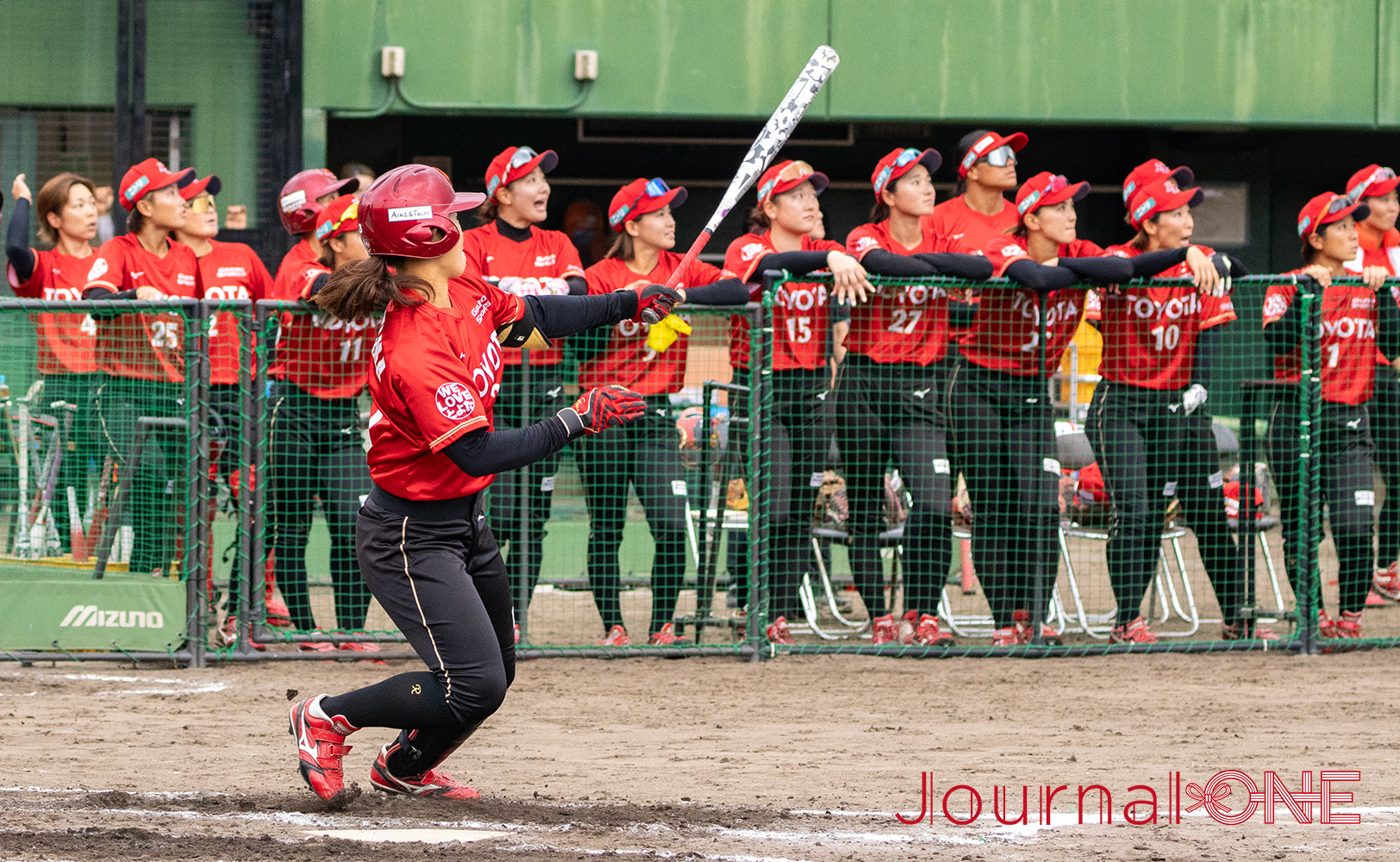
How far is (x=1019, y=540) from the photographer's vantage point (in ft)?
27.4

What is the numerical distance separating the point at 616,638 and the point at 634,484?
0.77 meters

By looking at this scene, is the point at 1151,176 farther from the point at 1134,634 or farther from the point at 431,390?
the point at 431,390

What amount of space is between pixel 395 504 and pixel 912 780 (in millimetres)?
2032

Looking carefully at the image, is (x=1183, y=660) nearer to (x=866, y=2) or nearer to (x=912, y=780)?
(x=912, y=780)

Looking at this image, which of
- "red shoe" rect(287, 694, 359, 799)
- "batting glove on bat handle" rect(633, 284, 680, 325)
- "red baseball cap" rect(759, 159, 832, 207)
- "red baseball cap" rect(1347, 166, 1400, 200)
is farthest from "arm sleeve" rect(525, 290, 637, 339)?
"red baseball cap" rect(1347, 166, 1400, 200)

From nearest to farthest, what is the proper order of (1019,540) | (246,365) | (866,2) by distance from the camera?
(246,365)
(1019,540)
(866,2)

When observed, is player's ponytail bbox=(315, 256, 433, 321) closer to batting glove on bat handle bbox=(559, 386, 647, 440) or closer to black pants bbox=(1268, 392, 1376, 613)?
batting glove on bat handle bbox=(559, 386, 647, 440)

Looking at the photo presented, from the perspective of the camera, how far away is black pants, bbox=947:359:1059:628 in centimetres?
823

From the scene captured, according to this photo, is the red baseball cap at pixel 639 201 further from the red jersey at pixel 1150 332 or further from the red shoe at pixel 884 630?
the red shoe at pixel 884 630

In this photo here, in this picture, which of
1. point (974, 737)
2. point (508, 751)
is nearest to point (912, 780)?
point (974, 737)

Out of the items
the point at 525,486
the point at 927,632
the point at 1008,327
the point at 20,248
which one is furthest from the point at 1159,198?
the point at 20,248

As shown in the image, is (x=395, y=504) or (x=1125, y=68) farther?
(x=1125, y=68)

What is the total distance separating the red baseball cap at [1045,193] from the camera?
8.35 metres

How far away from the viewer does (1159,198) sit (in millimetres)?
8523
